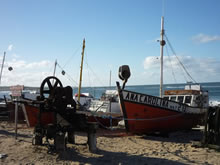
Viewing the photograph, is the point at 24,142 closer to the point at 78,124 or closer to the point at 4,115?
the point at 78,124

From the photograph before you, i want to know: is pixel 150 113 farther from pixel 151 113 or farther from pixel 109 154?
pixel 109 154

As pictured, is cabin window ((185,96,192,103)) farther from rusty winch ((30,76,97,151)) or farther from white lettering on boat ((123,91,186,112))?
rusty winch ((30,76,97,151))

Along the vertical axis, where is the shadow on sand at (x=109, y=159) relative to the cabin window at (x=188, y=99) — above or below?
below

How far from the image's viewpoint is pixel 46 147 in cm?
859

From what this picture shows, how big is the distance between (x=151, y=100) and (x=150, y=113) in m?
0.63

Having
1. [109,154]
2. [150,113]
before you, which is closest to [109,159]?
[109,154]

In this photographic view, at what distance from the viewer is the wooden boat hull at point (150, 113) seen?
11320 mm

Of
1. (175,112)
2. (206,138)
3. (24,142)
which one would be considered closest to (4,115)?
(24,142)

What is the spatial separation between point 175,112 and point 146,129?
1921 millimetres

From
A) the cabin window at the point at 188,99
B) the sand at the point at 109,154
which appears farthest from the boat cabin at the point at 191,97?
the sand at the point at 109,154

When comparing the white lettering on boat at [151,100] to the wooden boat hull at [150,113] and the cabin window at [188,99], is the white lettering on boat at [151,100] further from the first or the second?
the cabin window at [188,99]

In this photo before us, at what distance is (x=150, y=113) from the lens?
1185 cm

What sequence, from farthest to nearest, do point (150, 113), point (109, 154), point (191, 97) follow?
point (191, 97) < point (150, 113) < point (109, 154)

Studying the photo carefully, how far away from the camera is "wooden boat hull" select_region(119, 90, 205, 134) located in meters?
11.3
